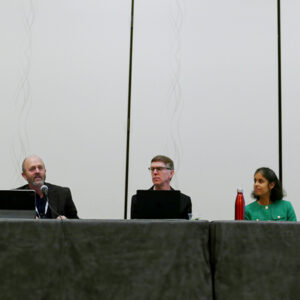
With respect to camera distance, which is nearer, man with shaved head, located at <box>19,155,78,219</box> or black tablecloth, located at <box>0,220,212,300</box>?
black tablecloth, located at <box>0,220,212,300</box>

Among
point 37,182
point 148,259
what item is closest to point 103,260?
point 148,259

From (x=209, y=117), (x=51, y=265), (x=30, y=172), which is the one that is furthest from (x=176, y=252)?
(x=209, y=117)

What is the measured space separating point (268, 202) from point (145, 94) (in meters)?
1.40

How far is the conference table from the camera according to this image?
1765mm

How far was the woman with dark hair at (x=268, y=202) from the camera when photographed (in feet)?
10.7

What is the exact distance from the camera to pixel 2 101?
4.11m

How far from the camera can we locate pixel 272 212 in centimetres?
327

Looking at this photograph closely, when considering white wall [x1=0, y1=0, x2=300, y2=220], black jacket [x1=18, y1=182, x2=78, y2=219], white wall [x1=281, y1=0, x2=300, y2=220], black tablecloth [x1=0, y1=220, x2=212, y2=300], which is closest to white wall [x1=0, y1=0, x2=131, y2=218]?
white wall [x1=0, y1=0, x2=300, y2=220]

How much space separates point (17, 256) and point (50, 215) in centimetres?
137

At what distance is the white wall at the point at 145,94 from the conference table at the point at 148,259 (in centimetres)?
223

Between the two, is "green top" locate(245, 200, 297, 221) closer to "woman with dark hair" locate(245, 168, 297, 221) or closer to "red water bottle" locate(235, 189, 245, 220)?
"woman with dark hair" locate(245, 168, 297, 221)

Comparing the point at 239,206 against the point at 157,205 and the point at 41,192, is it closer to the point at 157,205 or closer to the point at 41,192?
the point at 157,205

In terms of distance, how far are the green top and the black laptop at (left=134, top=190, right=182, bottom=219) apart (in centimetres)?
78

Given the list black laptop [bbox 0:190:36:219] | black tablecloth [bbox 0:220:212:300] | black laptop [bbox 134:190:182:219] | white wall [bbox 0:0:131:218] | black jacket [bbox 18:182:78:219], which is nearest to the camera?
black tablecloth [bbox 0:220:212:300]
